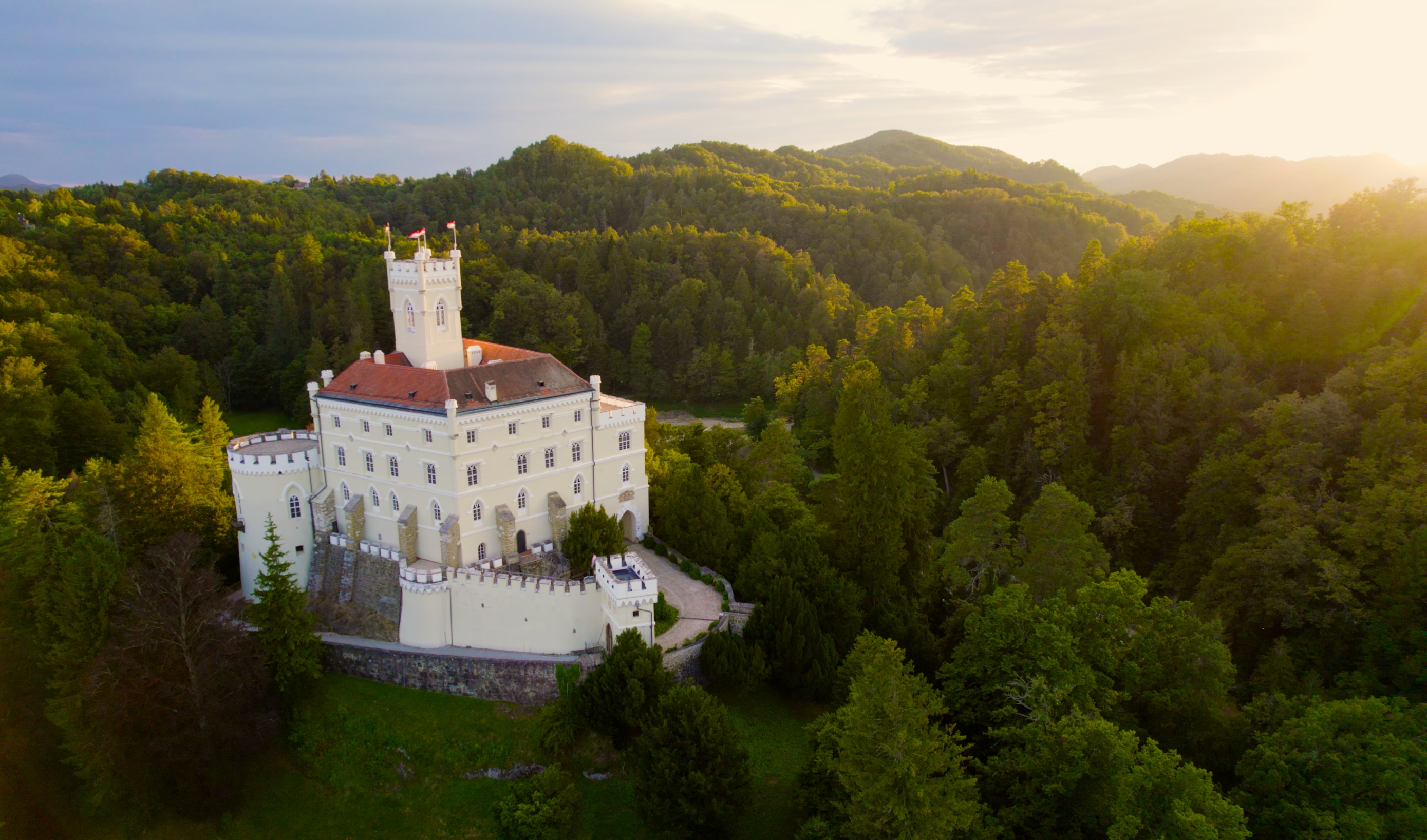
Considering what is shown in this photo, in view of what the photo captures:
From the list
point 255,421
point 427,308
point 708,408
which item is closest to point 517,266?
point 708,408

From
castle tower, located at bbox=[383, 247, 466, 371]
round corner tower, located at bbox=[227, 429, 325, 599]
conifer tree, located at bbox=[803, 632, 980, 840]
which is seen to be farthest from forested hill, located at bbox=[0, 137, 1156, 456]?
conifer tree, located at bbox=[803, 632, 980, 840]

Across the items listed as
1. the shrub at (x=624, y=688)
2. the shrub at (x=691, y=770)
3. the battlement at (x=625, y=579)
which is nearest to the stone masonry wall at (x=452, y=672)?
the shrub at (x=624, y=688)

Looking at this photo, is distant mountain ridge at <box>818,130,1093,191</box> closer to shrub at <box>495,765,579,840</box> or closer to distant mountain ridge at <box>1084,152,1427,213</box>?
distant mountain ridge at <box>1084,152,1427,213</box>

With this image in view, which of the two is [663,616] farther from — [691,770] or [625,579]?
[691,770]

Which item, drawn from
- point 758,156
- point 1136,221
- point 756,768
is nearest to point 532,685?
point 756,768

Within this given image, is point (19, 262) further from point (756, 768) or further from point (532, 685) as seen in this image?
point (756, 768)
